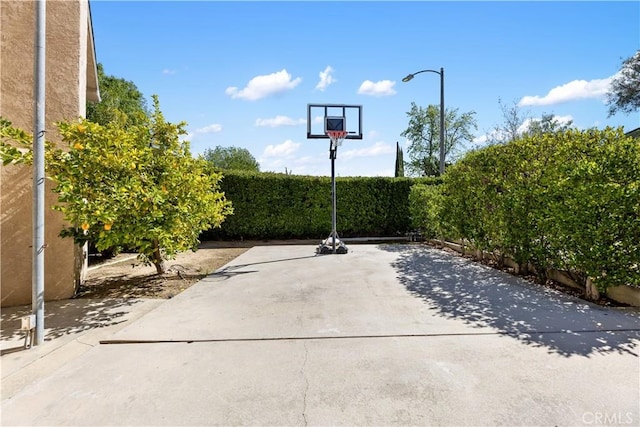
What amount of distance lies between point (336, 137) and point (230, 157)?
40.2 meters

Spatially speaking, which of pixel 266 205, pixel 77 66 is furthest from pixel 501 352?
pixel 266 205

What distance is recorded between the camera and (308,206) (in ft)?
39.7

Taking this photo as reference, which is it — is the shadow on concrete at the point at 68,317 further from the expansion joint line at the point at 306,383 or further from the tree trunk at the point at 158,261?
the expansion joint line at the point at 306,383

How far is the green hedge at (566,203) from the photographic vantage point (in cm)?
403

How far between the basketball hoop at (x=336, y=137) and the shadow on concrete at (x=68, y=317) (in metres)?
6.85

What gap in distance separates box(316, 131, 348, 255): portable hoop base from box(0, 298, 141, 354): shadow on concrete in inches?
Answer: 212

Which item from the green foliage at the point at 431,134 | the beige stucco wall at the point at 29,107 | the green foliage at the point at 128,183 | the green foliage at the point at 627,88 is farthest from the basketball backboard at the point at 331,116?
the green foliage at the point at 431,134

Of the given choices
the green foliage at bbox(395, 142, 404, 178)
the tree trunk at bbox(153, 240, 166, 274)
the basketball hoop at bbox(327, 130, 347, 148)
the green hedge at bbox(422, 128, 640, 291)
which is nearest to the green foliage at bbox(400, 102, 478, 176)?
the green foliage at bbox(395, 142, 404, 178)

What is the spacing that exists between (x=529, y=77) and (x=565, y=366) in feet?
35.1

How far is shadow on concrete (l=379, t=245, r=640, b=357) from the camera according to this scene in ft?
10.3

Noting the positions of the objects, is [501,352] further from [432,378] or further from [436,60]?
[436,60]

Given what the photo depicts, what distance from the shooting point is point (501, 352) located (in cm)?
291

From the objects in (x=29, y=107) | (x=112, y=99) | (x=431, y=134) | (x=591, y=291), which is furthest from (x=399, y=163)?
(x=29, y=107)

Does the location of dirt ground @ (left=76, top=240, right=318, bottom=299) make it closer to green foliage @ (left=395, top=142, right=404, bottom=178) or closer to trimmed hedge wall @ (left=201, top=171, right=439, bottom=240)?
trimmed hedge wall @ (left=201, top=171, right=439, bottom=240)
